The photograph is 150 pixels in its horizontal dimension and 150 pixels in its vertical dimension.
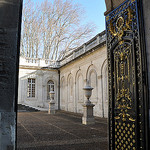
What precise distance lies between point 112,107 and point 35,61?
21.7 metres

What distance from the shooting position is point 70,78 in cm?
2158

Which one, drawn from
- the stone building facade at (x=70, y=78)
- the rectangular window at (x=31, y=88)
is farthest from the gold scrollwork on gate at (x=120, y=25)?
the rectangular window at (x=31, y=88)

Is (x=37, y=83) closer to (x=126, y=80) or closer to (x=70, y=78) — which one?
(x=70, y=78)

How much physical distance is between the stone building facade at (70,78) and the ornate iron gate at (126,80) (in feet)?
34.4

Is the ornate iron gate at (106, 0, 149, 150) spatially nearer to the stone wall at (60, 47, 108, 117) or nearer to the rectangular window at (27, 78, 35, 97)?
the stone wall at (60, 47, 108, 117)

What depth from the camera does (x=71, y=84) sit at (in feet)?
70.0

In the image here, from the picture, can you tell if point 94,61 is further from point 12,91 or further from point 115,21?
point 12,91

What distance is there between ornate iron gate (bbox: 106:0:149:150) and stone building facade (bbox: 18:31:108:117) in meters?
10.5

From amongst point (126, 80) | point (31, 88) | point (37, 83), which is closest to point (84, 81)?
point (37, 83)

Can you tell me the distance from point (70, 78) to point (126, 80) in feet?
60.1

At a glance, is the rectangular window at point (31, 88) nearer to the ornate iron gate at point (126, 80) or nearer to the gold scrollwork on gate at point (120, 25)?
the ornate iron gate at point (126, 80)

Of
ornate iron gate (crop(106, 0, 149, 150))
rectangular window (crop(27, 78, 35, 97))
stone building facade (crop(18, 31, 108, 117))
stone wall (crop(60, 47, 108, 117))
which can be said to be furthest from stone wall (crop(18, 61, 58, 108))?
ornate iron gate (crop(106, 0, 149, 150))

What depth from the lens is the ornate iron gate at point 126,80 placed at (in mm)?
2988

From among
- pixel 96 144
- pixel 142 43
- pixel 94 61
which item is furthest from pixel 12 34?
pixel 94 61
